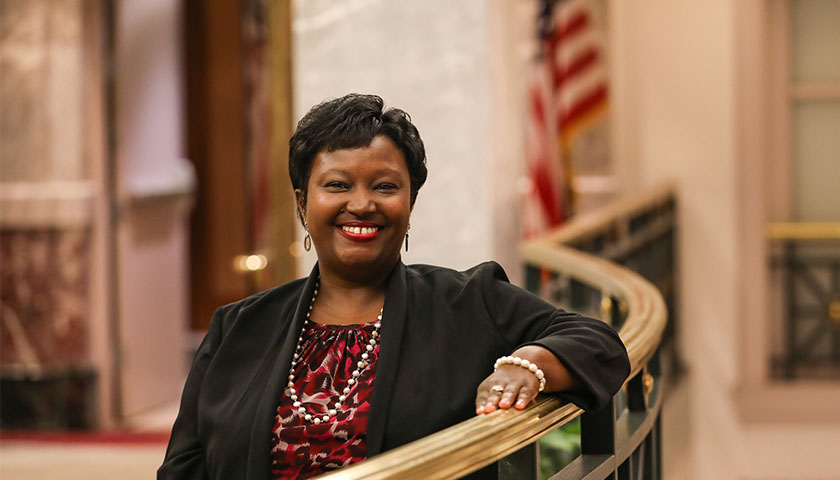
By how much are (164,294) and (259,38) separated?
2608 millimetres

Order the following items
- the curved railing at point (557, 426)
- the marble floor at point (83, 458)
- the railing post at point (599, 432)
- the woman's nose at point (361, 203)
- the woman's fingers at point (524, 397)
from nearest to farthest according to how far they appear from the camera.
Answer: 1. the curved railing at point (557, 426)
2. the woman's fingers at point (524, 397)
3. the woman's nose at point (361, 203)
4. the railing post at point (599, 432)
5. the marble floor at point (83, 458)

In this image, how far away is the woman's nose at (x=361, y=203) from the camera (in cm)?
241

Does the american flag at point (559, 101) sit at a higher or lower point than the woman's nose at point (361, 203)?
higher

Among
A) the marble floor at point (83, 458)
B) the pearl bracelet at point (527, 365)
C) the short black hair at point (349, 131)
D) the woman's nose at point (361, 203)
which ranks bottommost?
the marble floor at point (83, 458)

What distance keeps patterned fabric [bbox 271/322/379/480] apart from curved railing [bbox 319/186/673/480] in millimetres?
286

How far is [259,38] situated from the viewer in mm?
10688

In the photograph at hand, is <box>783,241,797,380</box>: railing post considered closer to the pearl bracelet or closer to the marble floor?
the marble floor

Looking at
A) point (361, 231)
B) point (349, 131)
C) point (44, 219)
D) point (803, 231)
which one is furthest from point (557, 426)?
point (44, 219)

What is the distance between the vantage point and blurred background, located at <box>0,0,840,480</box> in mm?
7855

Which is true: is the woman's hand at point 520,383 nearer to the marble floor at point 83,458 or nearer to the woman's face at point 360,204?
the woman's face at point 360,204

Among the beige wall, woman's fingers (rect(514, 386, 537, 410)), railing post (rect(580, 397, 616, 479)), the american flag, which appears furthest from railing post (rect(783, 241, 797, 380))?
woman's fingers (rect(514, 386, 537, 410))

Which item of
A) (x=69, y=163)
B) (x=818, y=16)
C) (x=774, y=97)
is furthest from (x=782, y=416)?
(x=69, y=163)

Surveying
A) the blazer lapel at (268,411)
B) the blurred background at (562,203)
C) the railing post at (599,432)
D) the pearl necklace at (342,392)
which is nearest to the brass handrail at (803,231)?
the blurred background at (562,203)

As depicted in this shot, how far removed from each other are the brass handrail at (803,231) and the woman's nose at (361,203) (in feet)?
19.6
